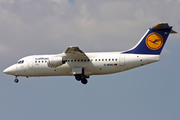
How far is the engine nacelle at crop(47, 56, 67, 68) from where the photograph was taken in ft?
135

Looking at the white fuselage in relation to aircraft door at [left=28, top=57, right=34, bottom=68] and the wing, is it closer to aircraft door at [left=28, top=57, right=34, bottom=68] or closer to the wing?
aircraft door at [left=28, top=57, right=34, bottom=68]

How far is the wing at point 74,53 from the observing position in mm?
40166

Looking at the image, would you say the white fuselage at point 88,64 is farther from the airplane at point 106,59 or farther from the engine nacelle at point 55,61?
the engine nacelle at point 55,61

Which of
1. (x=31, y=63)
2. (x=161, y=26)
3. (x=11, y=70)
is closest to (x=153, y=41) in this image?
(x=161, y=26)

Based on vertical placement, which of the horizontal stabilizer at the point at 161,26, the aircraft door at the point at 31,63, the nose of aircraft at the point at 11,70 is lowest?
the nose of aircraft at the point at 11,70

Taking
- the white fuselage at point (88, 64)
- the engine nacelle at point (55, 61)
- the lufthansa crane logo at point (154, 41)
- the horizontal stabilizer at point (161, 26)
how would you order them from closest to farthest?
1. the horizontal stabilizer at point (161, 26)
2. the white fuselage at point (88, 64)
3. the lufthansa crane logo at point (154, 41)
4. the engine nacelle at point (55, 61)

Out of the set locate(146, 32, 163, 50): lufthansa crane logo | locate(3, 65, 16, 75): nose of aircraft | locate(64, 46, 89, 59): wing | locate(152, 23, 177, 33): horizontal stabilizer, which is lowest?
locate(3, 65, 16, 75): nose of aircraft

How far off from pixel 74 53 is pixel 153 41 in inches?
310

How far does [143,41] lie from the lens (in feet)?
136

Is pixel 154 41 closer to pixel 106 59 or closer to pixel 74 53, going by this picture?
pixel 106 59

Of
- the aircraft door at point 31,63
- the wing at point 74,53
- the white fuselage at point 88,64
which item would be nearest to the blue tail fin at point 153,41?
the white fuselage at point 88,64

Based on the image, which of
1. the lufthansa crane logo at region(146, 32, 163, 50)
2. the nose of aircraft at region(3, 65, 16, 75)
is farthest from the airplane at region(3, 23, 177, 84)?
the nose of aircraft at region(3, 65, 16, 75)

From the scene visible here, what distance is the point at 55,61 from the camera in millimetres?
41156

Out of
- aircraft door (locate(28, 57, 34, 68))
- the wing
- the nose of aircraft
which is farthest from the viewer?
the nose of aircraft
